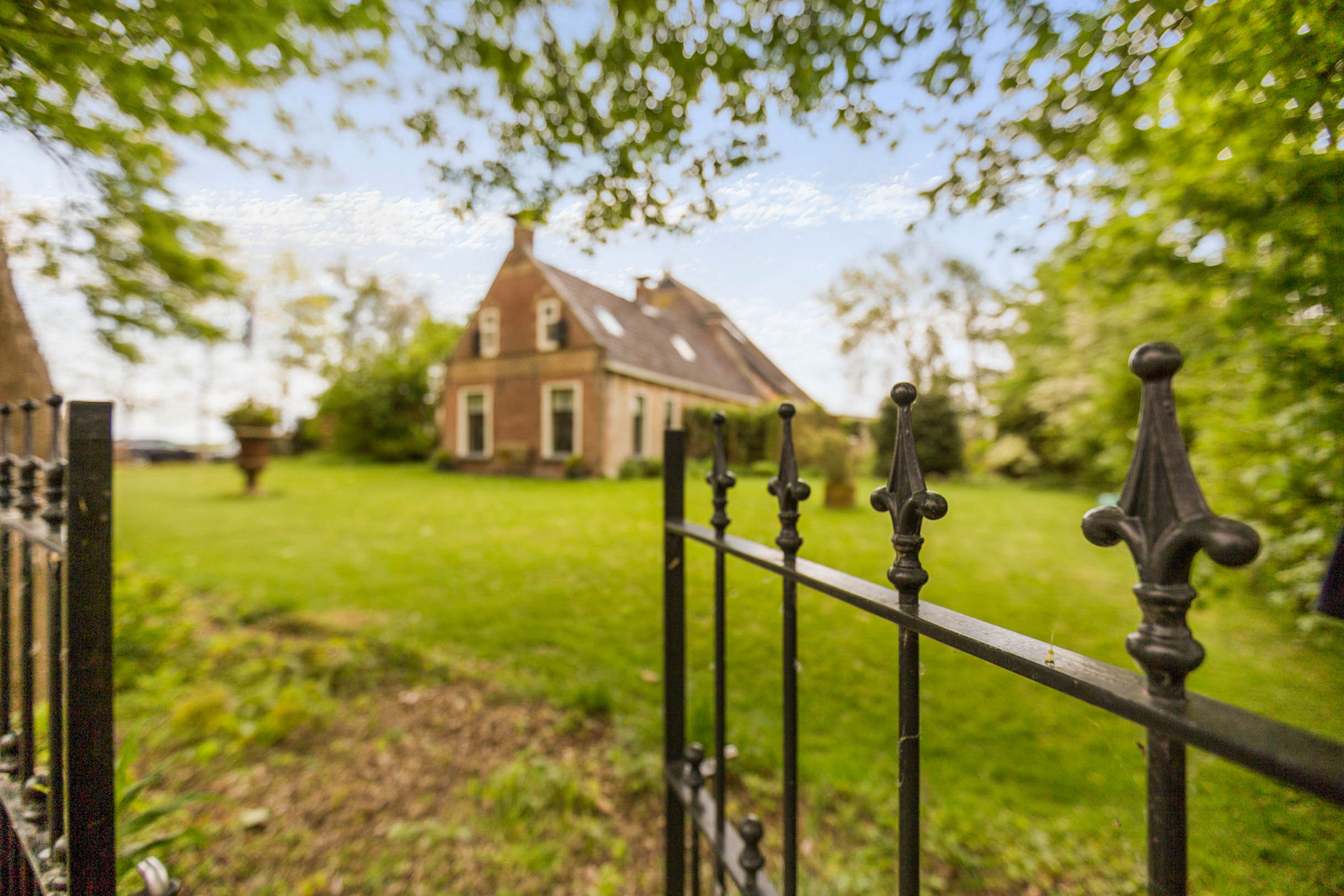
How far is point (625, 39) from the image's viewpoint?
1.91 metres

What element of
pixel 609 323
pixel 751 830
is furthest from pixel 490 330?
pixel 751 830

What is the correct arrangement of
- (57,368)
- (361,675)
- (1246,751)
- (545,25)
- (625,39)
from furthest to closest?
(361,675) < (57,368) < (545,25) < (625,39) < (1246,751)

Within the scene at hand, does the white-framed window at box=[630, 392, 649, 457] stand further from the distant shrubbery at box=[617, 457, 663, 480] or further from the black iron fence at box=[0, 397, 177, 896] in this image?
the black iron fence at box=[0, 397, 177, 896]

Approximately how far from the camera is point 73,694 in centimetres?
83

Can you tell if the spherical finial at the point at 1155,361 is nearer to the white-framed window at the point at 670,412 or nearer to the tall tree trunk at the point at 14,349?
the white-framed window at the point at 670,412

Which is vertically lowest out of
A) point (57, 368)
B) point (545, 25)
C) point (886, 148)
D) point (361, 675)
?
point (361, 675)

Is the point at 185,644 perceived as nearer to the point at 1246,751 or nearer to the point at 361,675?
the point at 361,675

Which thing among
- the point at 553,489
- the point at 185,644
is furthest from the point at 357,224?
the point at 185,644

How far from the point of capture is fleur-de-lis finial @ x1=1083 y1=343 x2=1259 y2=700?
356 millimetres

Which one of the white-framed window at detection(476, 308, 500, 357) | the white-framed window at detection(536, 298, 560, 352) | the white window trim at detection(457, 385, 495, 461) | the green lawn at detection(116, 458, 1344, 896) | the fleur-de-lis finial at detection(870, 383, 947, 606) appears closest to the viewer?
the fleur-de-lis finial at detection(870, 383, 947, 606)

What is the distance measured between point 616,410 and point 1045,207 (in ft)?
6.58

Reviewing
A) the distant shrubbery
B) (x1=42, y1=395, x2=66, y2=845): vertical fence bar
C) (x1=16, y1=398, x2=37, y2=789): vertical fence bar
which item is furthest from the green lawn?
(x1=16, y1=398, x2=37, y2=789): vertical fence bar

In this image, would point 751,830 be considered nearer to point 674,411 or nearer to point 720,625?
point 720,625

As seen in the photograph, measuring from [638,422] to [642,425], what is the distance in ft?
0.14
